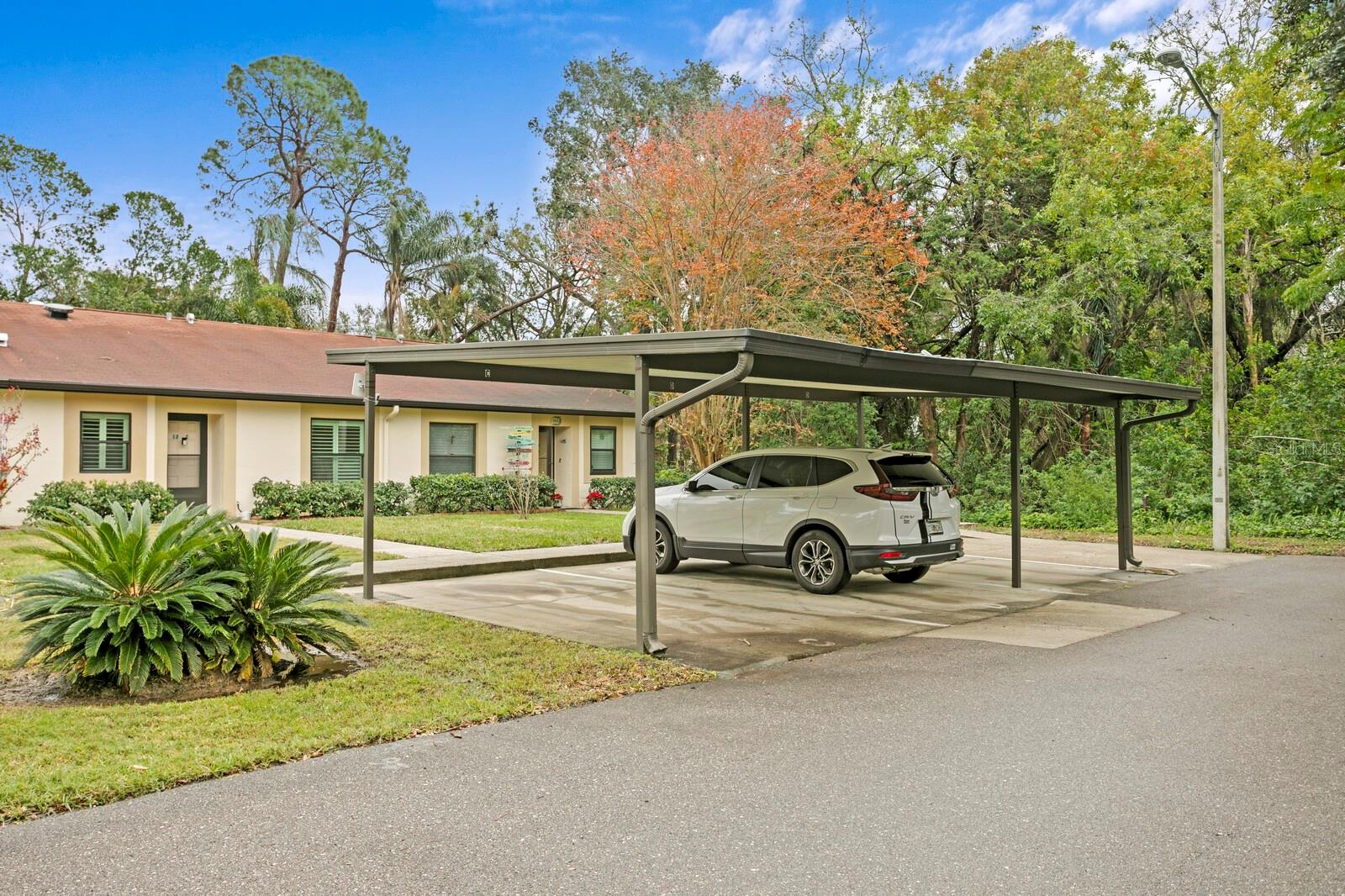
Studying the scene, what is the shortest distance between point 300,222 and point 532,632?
31.4 metres

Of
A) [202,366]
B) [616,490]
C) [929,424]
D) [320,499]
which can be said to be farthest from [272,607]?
[929,424]

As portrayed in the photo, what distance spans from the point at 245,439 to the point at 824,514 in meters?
13.4

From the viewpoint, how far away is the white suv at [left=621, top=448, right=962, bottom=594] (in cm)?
1061

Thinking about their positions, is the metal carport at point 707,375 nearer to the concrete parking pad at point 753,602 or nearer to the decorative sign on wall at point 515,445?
the concrete parking pad at point 753,602

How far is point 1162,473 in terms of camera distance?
20016mm

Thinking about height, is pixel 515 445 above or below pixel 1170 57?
below

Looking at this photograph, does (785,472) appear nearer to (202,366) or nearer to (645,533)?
(645,533)

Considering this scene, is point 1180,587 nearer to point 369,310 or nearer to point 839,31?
point 839,31

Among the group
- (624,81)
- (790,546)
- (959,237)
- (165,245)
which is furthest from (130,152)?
(790,546)

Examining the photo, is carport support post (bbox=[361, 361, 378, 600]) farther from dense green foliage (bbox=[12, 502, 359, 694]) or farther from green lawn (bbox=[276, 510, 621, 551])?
green lawn (bbox=[276, 510, 621, 551])

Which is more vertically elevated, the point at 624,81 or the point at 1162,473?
the point at 624,81

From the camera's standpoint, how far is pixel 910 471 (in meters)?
11.0

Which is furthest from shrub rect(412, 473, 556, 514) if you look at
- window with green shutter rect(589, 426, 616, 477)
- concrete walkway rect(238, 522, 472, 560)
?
concrete walkway rect(238, 522, 472, 560)

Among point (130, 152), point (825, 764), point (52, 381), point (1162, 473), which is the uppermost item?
point (130, 152)
